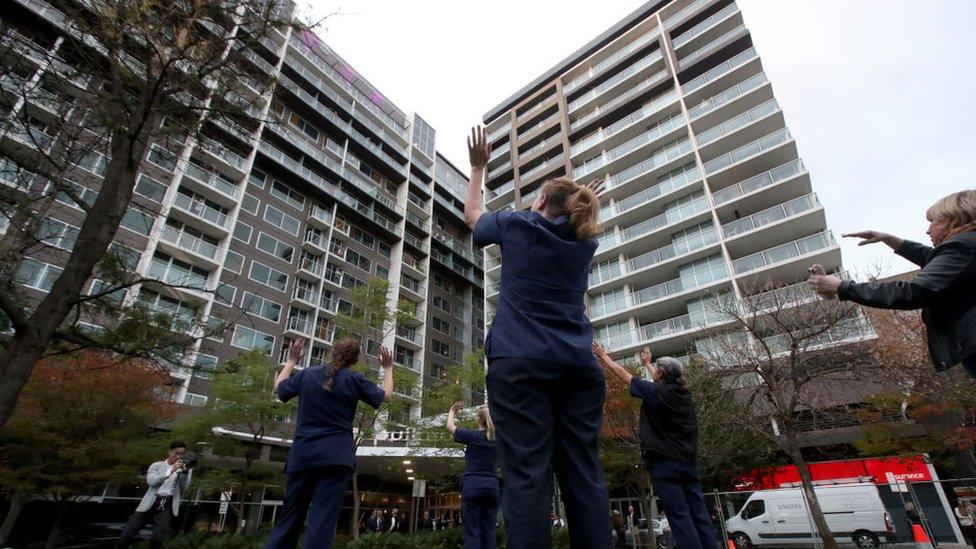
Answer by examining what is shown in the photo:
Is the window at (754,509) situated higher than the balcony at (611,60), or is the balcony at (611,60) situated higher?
the balcony at (611,60)

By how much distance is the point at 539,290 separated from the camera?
81.7 inches

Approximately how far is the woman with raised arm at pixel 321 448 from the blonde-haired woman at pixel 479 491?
2200 millimetres

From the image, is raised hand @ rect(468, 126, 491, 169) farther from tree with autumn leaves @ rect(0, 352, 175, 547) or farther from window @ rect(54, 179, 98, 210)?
tree with autumn leaves @ rect(0, 352, 175, 547)

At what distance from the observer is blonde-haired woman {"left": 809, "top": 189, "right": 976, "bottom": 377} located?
2332mm

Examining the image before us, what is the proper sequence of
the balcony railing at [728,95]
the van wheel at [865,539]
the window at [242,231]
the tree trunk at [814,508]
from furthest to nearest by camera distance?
the balcony railing at [728,95]
the window at [242,231]
the van wheel at [865,539]
the tree trunk at [814,508]

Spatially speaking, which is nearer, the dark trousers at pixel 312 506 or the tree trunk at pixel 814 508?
the dark trousers at pixel 312 506

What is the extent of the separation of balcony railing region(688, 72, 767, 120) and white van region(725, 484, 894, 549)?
29132 millimetres

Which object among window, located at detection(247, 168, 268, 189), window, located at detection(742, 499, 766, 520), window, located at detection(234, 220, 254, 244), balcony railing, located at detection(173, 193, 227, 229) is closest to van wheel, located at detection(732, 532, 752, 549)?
window, located at detection(742, 499, 766, 520)

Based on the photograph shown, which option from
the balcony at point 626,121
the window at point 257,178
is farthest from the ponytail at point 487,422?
the balcony at point 626,121

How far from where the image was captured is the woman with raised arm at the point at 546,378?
168 centimetres

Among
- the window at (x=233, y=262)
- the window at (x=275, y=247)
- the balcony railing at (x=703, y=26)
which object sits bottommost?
the window at (x=233, y=262)

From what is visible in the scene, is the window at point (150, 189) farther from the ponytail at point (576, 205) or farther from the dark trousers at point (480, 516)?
the ponytail at point (576, 205)

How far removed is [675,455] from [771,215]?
31133 millimetres

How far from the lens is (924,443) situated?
19328mm
